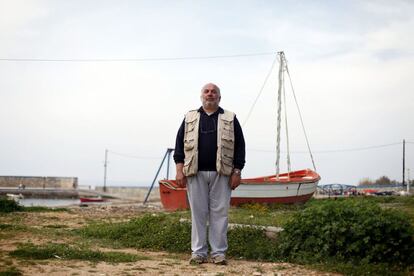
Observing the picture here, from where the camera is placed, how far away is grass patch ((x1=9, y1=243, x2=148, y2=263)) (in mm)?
4910

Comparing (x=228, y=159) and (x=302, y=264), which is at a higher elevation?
(x=228, y=159)

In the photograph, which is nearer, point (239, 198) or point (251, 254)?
point (251, 254)

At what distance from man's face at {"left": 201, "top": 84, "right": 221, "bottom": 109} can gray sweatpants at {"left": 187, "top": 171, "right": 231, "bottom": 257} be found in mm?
790

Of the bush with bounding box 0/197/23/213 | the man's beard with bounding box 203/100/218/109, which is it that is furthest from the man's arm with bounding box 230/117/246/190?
the bush with bounding box 0/197/23/213

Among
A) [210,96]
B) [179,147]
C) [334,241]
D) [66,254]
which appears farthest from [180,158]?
[334,241]

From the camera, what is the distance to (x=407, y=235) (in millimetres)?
4766

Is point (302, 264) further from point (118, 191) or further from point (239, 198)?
point (118, 191)

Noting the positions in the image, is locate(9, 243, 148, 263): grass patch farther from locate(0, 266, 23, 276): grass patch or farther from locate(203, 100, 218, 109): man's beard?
locate(203, 100, 218, 109): man's beard

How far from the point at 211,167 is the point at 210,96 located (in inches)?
32.4

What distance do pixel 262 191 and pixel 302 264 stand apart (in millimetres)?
11451

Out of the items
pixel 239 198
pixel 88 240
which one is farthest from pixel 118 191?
pixel 88 240

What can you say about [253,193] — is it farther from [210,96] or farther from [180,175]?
[210,96]

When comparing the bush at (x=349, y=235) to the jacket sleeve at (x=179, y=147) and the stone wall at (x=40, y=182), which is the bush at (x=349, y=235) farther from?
the stone wall at (x=40, y=182)

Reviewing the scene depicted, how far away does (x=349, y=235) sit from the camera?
16.4 ft
